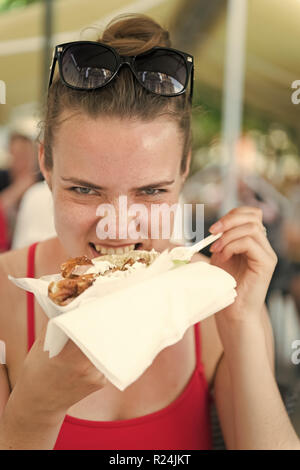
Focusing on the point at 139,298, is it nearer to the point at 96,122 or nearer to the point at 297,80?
the point at 96,122

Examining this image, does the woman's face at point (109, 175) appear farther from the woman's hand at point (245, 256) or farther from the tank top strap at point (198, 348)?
the tank top strap at point (198, 348)

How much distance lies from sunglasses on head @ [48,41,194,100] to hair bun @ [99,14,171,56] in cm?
2

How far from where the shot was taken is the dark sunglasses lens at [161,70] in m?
0.89

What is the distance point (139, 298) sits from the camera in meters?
0.62

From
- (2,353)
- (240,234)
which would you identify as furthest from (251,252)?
(2,353)

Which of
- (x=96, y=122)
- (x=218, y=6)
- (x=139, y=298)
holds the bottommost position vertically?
(x=139, y=298)

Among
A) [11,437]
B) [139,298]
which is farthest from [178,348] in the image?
[139,298]

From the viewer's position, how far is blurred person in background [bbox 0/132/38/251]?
5.57 feet

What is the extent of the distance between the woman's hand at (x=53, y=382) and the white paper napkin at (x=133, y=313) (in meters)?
0.04

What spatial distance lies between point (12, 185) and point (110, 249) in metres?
1.23

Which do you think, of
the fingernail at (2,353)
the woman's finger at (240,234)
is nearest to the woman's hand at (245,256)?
the woman's finger at (240,234)

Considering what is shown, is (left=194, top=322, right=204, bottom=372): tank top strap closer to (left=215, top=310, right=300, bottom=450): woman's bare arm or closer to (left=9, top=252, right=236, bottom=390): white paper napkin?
(left=215, top=310, right=300, bottom=450): woman's bare arm

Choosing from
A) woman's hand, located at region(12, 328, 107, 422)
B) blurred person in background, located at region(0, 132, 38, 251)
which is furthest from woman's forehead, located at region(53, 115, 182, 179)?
blurred person in background, located at region(0, 132, 38, 251)
